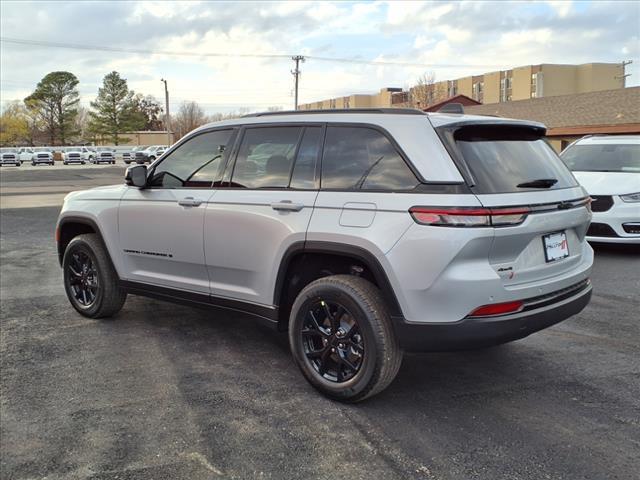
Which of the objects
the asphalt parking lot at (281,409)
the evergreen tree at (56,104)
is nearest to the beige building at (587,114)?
the asphalt parking lot at (281,409)

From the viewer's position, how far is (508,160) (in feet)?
12.0

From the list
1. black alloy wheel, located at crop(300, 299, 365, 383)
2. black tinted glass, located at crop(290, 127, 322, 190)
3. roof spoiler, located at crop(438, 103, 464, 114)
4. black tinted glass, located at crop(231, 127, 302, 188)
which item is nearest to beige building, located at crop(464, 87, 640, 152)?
roof spoiler, located at crop(438, 103, 464, 114)

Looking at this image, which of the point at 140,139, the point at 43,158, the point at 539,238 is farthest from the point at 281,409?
the point at 140,139

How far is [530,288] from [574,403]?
871 millimetres

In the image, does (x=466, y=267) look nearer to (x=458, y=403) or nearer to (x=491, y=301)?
(x=491, y=301)

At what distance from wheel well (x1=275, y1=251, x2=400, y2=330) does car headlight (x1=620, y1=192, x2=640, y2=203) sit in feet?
20.6

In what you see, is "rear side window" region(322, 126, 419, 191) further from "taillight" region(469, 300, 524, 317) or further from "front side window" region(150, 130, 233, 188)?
"front side window" region(150, 130, 233, 188)

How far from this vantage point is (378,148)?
370 cm

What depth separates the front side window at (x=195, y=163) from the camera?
4.59 meters

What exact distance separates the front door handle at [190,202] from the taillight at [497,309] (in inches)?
89.4

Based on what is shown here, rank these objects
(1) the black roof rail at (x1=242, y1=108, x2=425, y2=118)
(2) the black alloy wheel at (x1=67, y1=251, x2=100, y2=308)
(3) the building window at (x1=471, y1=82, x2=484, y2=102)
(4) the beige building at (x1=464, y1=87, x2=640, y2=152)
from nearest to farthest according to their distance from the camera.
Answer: (1) the black roof rail at (x1=242, y1=108, x2=425, y2=118) → (2) the black alloy wheel at (x1=67, y1=251, x2=100, y2=308) → (4) the beige building at (x1=464, y1=87, x2=640, y2=152) → (3) the building window at (x1=471, y1=82, x2=484, y2=102)

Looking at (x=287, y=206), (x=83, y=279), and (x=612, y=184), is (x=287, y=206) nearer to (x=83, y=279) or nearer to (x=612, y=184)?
(x=83, y=279)

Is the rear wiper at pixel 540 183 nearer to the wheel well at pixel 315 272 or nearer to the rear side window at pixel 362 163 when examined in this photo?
the rear side window at pixel 362 163

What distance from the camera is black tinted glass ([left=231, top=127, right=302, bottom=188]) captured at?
4145mm
